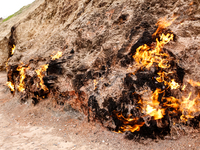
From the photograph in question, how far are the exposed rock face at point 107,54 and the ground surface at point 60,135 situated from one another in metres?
0.51

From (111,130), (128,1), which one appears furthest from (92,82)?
(128,1)

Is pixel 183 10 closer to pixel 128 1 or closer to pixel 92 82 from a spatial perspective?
pixel 128 1

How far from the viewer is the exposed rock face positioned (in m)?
4.80

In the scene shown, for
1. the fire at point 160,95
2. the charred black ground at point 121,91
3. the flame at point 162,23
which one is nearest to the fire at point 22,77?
the charred black ground at point 121,91

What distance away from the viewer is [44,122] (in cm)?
658

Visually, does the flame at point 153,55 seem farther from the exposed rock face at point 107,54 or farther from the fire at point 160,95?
the exposed rock face at point 107,54

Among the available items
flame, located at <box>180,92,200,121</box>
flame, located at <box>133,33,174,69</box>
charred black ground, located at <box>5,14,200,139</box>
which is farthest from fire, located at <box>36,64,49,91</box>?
flame, located at <box>180,92,200,121</box>

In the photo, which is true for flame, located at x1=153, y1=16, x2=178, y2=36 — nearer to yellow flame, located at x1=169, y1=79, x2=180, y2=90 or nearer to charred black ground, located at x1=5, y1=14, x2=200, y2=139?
charred black ground, located at x1=5, y1=14, x2=200, y2=139

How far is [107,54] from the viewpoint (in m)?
5.76

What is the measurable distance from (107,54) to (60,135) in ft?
12.1

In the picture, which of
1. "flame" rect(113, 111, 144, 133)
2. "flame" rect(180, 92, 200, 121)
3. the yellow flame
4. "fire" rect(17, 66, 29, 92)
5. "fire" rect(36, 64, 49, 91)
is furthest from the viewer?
"fire" rect(17, 66, 29, 92)

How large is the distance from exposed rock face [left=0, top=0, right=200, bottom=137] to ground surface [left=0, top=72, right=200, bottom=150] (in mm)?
511

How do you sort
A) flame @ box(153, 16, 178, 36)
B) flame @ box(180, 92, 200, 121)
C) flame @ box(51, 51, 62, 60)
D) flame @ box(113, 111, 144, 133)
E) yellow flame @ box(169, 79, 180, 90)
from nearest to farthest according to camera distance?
flame @ box(180, 92, 200, 121) < yellow flame @ box(169, 79, 180, 90) < flame @ box(113, 111, 144, 133) < flame @ box(153, 16, 178, 36) < flame @ box(51, 51, 62, 60)

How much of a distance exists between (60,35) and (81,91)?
3843 millimetres
